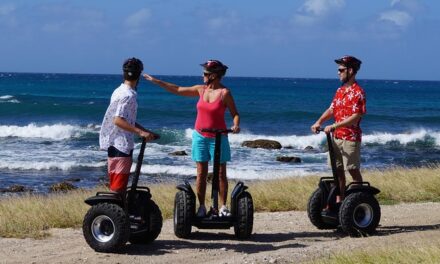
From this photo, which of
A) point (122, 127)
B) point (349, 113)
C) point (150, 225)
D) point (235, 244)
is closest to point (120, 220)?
point (150, 225)

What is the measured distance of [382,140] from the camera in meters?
37.3

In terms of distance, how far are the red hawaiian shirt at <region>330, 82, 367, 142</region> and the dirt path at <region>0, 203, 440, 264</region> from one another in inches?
47.7

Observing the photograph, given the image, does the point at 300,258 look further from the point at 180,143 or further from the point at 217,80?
the point at 180,143

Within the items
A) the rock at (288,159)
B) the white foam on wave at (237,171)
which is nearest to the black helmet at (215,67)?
the white foam on wave at (237,171)

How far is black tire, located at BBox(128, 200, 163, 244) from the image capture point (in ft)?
28.7

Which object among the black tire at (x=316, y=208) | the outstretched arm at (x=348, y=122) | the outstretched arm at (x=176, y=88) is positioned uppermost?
the outstretched arm at (x=176, y=88)

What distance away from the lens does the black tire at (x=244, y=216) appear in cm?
Answer: 906

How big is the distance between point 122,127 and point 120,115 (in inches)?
4.9

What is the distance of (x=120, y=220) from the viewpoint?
830 cm

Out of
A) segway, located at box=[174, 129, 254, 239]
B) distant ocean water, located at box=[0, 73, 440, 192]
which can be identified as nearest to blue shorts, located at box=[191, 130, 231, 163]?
segway, located at box=[174, 129, 254, 239]

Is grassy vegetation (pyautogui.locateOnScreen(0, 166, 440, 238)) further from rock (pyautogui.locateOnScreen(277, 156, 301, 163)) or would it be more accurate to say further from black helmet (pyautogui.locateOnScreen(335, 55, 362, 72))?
rock (pyautogui.locateOnScreen(277, 156, 301, 163))

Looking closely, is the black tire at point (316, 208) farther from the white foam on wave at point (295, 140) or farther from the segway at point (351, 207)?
the white foam on wave at point (295, 140)

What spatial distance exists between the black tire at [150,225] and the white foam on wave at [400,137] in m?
28.4

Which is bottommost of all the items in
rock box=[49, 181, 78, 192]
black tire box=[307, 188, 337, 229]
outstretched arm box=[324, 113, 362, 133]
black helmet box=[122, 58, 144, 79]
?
rock box=[49, 181, 78, 192]
